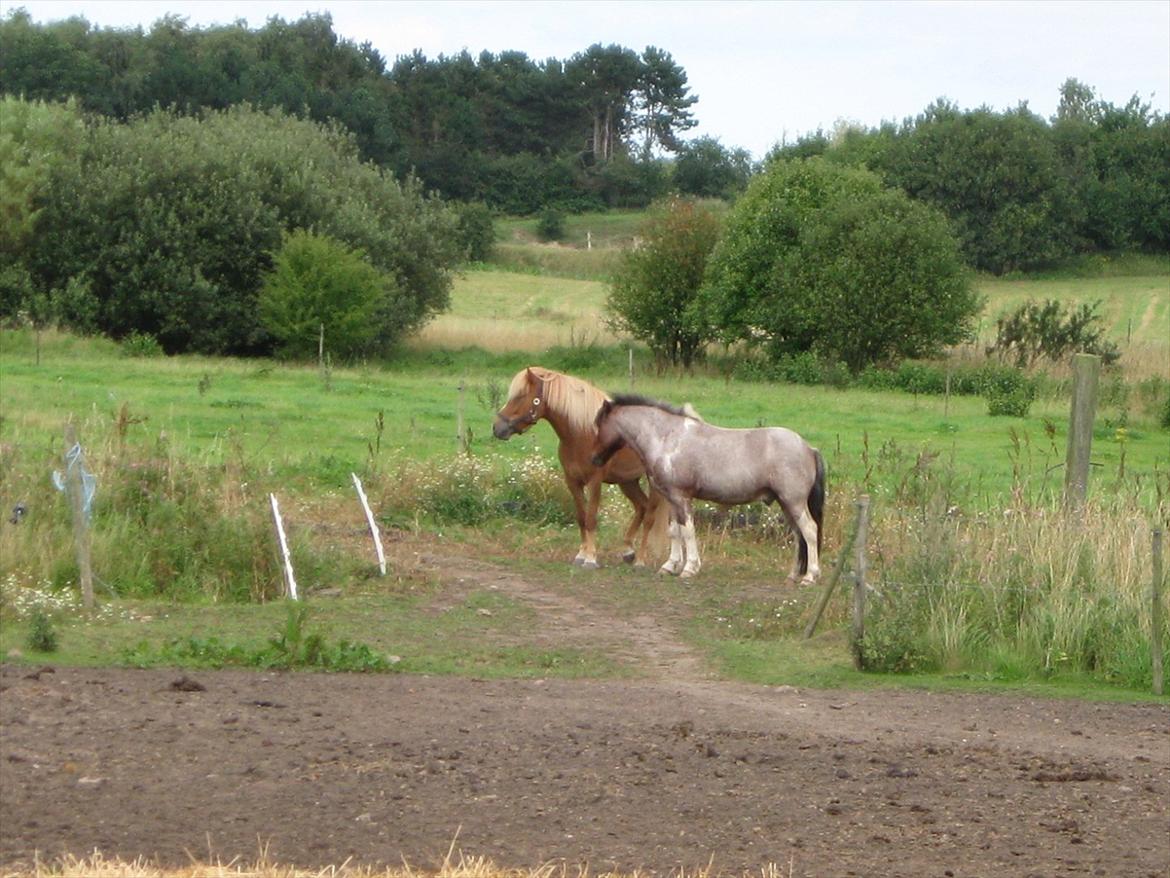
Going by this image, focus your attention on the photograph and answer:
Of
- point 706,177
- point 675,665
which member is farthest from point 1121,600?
point 706,177

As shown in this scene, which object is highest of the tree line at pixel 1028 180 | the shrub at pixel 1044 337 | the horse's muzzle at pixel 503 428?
the tree line at pixel 1028 180

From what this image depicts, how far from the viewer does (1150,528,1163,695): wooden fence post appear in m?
9.76

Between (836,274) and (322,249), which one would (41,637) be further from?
(836,274)

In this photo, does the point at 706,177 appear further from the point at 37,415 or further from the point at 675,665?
the point at 675,665

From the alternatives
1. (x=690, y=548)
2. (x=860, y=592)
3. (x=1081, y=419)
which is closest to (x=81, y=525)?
(x=690, y=548)

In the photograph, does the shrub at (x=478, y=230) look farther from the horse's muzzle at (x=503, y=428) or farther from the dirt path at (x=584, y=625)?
the dirt path at (x=584, y=625)

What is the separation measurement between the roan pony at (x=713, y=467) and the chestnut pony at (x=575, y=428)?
262 millimetres

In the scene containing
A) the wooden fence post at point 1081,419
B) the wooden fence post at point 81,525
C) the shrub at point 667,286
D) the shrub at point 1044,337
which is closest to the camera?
the wooden fence post at point 81,525

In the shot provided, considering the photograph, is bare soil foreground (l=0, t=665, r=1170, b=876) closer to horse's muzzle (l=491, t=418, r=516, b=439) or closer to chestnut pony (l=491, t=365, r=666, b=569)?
chestnut pony (l=491, t=365, r=666, b=569)

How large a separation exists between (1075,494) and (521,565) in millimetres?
4797

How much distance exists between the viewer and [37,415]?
64.0ft

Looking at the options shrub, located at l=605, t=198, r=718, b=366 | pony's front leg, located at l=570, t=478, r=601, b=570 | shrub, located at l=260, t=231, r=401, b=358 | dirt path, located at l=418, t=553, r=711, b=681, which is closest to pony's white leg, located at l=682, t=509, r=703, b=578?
pony's front leg, located at l=570, t=478, r=601, b=570

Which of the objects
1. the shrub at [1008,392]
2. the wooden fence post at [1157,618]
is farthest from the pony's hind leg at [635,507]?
the shrub at [1008,392]

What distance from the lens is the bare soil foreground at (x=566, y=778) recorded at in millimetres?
5801
